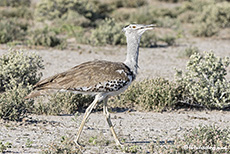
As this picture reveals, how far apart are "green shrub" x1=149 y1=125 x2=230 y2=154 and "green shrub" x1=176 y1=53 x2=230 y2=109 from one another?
6.68 feet

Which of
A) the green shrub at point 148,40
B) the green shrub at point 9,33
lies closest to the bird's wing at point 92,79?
the green shrub at point 9,33

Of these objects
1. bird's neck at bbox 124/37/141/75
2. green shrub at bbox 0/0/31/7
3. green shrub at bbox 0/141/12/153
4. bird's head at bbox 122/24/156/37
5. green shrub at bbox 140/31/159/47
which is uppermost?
bird's head at bbox 122/24/156/37

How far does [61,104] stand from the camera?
22.0ft

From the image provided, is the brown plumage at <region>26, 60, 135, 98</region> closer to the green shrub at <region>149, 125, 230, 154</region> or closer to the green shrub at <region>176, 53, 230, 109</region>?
the green shrub at <region>149, 125, 230, 154</region>

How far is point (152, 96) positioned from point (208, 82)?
1.12 meters

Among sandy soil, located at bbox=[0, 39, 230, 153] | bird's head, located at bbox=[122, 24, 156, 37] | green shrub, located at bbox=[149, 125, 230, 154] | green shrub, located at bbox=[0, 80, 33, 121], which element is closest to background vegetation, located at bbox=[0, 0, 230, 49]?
sandy soil, located at bbox=[0, 39, 230, 153]

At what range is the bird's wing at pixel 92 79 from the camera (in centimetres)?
475

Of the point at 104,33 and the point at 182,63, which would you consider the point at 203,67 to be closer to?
the point at 182,63

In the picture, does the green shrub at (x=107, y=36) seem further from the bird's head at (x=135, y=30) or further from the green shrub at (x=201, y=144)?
the green shrub at (x=201, y=144)

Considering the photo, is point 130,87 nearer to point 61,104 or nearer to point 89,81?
point 61,104

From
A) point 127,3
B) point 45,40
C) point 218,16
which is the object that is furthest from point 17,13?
point 218,16

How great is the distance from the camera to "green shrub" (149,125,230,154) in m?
4.59

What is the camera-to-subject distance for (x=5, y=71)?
7.48 m

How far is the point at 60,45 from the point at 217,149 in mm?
8662
